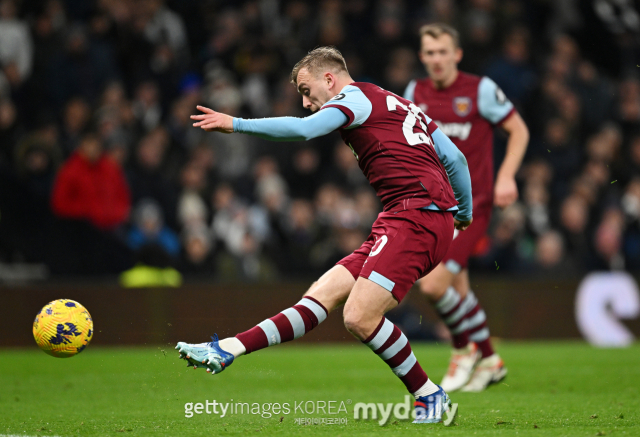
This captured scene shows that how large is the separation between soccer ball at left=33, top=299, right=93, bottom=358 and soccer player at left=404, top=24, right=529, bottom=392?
106 inches

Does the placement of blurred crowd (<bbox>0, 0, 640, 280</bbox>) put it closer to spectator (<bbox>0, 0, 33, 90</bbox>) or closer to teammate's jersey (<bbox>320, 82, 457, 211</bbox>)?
spectator (<bbox>0, 0, 33, 90</bbox>)

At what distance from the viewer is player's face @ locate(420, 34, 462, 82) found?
260 inches

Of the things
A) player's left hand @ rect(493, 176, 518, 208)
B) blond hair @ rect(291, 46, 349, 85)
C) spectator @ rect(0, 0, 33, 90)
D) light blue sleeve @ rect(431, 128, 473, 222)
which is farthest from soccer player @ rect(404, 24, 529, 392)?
spectator @ rect(0, 0, 33, 90)

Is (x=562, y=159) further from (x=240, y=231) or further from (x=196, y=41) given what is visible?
(x=196, y=41)

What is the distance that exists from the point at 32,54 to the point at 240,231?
3962mm

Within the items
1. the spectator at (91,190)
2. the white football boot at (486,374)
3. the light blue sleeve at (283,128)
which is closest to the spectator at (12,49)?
the spectator at (91,190)

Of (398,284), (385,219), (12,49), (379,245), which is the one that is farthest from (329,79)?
(12,49)

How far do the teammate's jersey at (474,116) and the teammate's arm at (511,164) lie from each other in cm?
A: 9

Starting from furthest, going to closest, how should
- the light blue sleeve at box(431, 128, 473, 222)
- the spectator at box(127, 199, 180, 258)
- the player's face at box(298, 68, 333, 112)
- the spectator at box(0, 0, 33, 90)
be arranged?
the spectator at box(0, 0, 33, 90)
the spectator at box(127, 199, 180, 258)
the light blue sleeve at box(431, 128, 473, 222)
the player's face at box(298, 68, 333, 112)

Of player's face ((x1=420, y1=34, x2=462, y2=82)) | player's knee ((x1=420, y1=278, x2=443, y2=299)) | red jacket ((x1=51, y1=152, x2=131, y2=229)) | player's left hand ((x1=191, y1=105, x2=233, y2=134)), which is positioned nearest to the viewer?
player's left hand ((x1=191, y1=105, x2=233, y2=134))

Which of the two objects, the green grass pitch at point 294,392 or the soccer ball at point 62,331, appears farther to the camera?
the soccer ball at point 62,331

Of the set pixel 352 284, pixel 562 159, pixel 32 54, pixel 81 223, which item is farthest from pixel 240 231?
pixel 352 284

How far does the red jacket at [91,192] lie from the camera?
10.6 metres

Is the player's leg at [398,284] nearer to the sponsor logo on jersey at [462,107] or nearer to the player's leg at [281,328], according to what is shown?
the player's leg at [281,328]
